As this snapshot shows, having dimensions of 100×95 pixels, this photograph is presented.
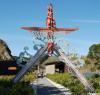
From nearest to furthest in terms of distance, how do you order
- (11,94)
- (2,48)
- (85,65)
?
(11,94)
(2,48)
(85,65)

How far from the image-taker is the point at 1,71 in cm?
4859

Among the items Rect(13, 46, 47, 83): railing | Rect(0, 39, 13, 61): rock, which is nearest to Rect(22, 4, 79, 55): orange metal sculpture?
Rect(13, 46, 47, 83): railing

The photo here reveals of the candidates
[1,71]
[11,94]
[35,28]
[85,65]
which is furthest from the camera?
[85,65]

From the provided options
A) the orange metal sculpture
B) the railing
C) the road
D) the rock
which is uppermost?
the rock

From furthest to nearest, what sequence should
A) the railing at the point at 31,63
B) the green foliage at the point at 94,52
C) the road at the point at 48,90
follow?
the green foliage at the point at 94,52 → the railing at the point at 31,63 → the road at the point at 48,90

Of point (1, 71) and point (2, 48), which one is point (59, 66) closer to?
point (2, 48)

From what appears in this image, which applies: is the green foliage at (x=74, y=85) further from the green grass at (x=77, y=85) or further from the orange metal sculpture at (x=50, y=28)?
the orange metal sculpture at (x=50, y=28)

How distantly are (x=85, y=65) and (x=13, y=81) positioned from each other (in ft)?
191

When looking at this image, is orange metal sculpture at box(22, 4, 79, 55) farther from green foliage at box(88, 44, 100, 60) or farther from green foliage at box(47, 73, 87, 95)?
green foliage at box(88, 44, 100, 60)

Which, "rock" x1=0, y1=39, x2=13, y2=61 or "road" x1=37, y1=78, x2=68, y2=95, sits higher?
"rock" x1=0, y1=39, x2=13, y2=61

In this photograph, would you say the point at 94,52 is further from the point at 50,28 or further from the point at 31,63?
the point at 50,28

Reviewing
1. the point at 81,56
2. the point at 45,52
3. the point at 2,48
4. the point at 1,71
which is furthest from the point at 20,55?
the point at 45,52

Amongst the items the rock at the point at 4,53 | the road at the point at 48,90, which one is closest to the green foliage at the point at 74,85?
the road at the point at 48,90

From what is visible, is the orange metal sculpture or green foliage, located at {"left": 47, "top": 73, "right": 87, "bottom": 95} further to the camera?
the orange metal sculpture
